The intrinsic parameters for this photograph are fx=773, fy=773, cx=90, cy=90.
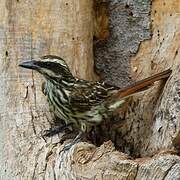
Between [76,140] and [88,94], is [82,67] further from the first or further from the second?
[76,140]

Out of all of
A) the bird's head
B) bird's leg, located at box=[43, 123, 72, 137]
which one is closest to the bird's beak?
the bird's head

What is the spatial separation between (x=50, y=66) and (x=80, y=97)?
295mm

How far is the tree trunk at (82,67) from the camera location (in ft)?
14.0

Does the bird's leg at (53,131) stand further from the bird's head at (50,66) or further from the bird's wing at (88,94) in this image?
the bird's head at (50,66)

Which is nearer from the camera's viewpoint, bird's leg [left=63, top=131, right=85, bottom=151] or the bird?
bird's leg [left=63, top=131, right=85, bottom=151]

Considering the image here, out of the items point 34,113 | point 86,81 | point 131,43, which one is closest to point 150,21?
point 131,43

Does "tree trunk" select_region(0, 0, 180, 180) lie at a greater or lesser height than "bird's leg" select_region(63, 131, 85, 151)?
greater

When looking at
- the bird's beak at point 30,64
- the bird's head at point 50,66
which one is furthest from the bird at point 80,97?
the bird's beak at point 30,64

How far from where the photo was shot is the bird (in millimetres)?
4594

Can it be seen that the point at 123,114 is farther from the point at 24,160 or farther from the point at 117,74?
the point at 24,160

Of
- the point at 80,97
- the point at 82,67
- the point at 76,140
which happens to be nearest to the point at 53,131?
the point at 76,140

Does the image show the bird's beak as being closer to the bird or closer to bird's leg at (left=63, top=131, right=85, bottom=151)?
the bird

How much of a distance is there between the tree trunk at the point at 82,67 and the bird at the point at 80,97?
73 mm

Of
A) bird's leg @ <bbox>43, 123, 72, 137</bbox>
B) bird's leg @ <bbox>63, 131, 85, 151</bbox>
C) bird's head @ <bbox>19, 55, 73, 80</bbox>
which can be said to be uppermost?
bird's head @ <bbox>19, 55, 73, 80</bbox>
